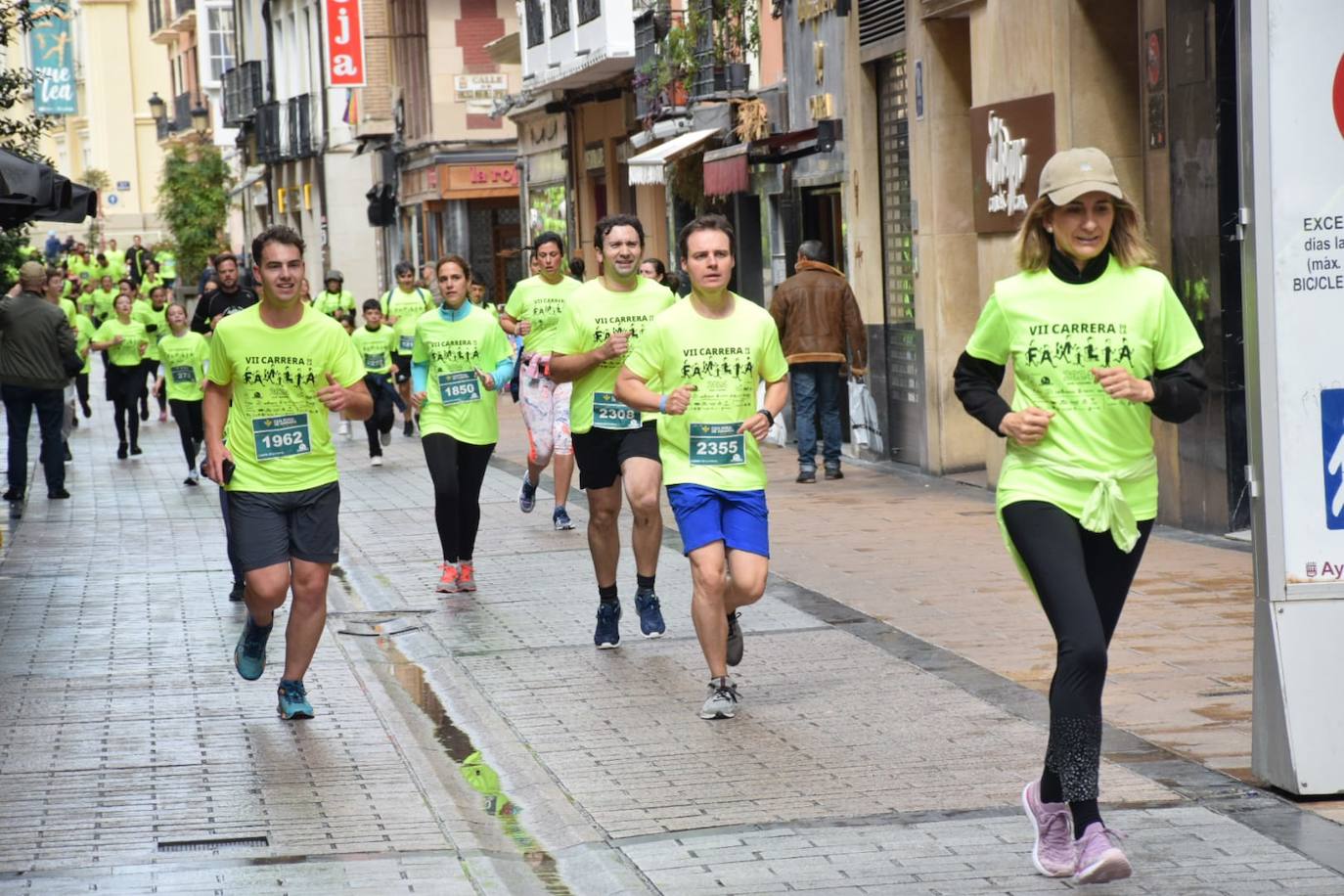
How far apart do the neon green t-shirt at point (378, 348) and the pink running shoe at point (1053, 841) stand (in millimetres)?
17986

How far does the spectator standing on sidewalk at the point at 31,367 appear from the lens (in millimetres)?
17984

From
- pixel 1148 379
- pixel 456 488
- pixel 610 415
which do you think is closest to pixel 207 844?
pixel 1148 379

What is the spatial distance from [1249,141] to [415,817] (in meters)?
3.20

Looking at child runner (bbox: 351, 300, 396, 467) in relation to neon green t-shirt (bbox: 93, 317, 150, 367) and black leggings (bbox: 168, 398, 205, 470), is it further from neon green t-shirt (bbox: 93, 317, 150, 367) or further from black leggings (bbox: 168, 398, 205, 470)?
black leggings (bbox: 168, 398, 205, 470)

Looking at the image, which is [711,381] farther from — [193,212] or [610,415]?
[193,212]

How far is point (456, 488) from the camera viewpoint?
39.6ft

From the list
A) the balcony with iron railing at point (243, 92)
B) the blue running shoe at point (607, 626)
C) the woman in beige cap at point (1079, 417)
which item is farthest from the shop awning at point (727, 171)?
the balcony with iron railing at point (243, 92)

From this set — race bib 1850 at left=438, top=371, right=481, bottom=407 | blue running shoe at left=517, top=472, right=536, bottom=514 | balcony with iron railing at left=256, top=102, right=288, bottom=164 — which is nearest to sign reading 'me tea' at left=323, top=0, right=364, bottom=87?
balcony with iron railing at left=256, top=102, right=288, bottom=164

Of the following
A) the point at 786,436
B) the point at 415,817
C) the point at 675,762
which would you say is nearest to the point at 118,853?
the point at 415,817

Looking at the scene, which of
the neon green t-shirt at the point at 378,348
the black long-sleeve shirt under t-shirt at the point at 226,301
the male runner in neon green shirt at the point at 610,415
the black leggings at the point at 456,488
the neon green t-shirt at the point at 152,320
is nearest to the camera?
the male runner in neon green shirt at the point at 610,415

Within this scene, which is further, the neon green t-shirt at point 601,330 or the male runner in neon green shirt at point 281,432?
the neon green t-shirt at point 601,330

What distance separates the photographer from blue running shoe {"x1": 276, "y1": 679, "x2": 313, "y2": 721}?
8469mm

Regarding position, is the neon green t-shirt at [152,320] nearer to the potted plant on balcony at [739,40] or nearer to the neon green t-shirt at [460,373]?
the potted plant on balcony at [739,40]

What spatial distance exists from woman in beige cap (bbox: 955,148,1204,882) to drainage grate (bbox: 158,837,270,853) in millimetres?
2243
